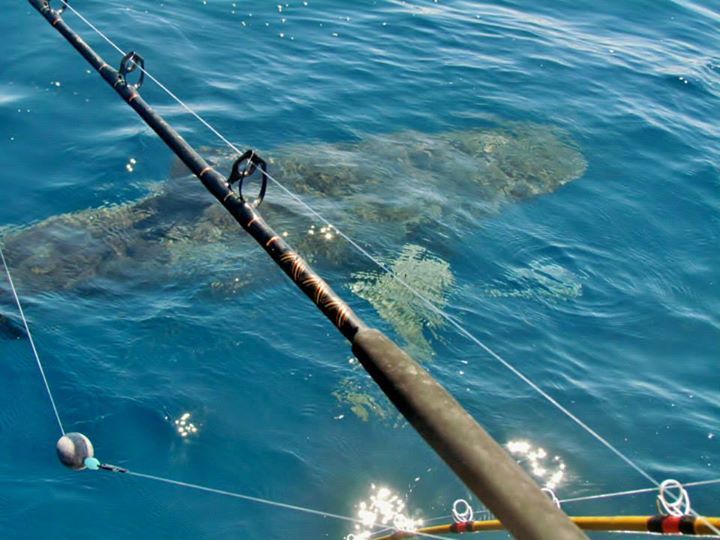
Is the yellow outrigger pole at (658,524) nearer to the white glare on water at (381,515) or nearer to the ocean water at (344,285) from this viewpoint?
the white glare on water at (381,515)

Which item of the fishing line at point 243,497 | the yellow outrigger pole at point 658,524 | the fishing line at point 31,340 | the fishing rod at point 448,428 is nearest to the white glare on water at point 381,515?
the fishing line at point 243,497

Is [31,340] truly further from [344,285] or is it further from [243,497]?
[344,285]

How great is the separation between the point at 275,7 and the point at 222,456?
1196 centimetres

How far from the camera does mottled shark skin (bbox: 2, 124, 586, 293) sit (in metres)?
7.84

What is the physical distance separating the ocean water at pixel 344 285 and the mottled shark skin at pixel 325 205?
0.06 metres

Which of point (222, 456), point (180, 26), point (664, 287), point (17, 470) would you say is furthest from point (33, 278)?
point (180, 26)

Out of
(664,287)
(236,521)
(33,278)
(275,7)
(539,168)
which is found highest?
(275,7)

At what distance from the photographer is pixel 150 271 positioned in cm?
→ 782

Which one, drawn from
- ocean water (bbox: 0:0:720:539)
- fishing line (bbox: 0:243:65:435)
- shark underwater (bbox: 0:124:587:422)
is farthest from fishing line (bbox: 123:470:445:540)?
shark underwater (bbox: 0:124:587:422)

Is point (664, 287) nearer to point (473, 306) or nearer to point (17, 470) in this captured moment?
point (473, 306)

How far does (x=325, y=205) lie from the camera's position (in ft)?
30.5

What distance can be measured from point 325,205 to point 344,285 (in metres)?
1.52

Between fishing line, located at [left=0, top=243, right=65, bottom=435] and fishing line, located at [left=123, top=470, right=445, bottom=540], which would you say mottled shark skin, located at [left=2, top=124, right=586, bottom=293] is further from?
fishing line, located at [left=123, top=470, right=445, bottom=540]

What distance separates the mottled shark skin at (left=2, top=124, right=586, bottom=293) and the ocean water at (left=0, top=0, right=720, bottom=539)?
0.19 ft
